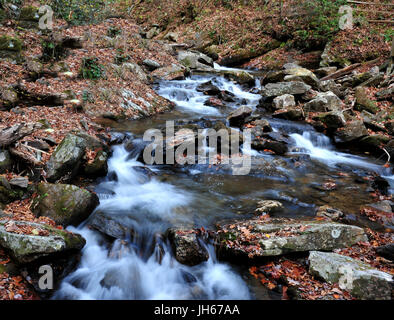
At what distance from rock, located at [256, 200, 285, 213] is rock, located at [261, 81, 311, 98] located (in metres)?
7.66

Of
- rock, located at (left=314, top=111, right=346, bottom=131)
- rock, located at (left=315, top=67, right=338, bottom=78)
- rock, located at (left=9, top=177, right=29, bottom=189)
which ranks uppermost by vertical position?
rock, located at (left=315, top=67, right=338, bottom=78)

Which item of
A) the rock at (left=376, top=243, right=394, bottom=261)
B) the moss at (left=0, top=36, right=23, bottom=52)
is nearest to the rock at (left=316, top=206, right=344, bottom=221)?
the rock at (left=376, top=243, right=394, bottom=261)

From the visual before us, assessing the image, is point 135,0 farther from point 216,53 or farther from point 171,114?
point 171,114

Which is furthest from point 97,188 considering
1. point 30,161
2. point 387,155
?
point 387,155

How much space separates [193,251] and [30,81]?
8.03 meters

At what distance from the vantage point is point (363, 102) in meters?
10.7

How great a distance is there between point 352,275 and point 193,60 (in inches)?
622

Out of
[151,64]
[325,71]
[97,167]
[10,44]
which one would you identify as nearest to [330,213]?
[97,167]

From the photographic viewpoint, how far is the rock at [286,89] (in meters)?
11.8

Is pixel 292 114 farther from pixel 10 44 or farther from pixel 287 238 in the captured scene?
pixel 10 44

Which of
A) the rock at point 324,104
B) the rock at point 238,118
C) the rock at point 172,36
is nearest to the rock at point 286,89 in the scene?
the rock at point 324,104

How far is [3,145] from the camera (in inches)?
199

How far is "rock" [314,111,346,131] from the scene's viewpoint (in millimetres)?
9750

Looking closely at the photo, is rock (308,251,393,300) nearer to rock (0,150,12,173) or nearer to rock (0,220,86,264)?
rock (0,220,86,264)
